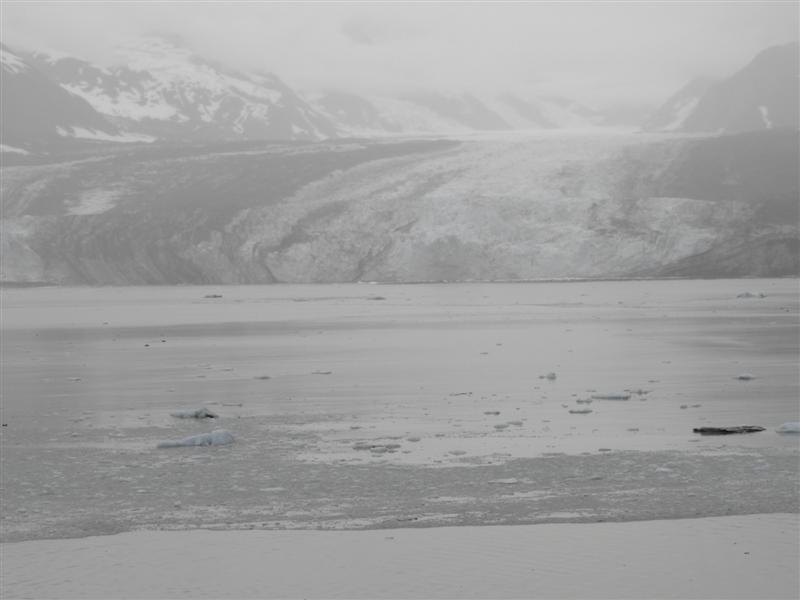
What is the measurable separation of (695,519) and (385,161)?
5523cm

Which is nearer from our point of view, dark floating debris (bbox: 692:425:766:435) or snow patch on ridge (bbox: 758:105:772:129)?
dark floating debris (bbox: 692:425:766:435)

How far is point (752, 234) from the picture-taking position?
48281mm

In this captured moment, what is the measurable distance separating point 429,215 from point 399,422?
39.2m

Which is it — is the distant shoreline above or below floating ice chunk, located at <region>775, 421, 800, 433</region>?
below

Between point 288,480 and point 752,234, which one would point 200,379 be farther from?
point 752,234

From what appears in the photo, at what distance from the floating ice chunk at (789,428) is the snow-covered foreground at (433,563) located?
3.14 metres

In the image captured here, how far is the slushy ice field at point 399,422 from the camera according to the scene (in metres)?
8.59

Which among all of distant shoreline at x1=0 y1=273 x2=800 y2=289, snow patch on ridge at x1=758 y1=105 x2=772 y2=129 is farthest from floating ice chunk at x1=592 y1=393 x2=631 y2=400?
snow patch on ridge at x1=758 y1=105 x2=772 y2=129

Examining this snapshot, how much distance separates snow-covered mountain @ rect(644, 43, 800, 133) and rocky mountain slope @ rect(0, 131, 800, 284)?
189ft

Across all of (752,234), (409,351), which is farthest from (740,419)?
(752,234)

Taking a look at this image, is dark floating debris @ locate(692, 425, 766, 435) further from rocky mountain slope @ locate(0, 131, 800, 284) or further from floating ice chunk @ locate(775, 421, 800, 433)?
rocky mountain slope @ locate(0, 131, 800, 284)

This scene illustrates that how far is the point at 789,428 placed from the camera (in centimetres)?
1110

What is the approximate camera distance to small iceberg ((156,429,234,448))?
11.1 meters

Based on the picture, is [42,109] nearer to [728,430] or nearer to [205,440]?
[205,440]
